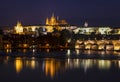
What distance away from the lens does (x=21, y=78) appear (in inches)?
769

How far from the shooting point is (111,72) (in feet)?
73.6

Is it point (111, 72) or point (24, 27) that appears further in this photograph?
point (24, 27)

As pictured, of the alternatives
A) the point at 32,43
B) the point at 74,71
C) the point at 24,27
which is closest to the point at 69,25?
the point at 24,27

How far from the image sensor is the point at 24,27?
110 m

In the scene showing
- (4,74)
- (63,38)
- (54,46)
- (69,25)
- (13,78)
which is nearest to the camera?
(13,78)

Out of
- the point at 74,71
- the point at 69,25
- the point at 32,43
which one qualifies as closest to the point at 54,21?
the point at 69,25

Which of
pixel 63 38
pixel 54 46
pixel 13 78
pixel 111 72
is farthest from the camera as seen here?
pixel 63 38

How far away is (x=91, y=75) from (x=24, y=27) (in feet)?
294

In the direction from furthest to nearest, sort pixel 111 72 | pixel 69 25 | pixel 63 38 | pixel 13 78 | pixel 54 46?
pixel 69 25
pixel 63 38
pixel 54 46
pixel 111 72
pixel 13 78

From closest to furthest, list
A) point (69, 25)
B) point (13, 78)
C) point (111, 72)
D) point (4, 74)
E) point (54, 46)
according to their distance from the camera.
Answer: point (13, 78)
point (4, 74)
point (111, 72)
point (54, 46)
point (69, 25)

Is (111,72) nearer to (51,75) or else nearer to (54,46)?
(51,75)

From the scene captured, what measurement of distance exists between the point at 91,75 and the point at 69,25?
8472cm

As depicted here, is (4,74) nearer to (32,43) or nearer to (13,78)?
(13,78)

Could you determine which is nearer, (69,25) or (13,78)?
(13,78)
